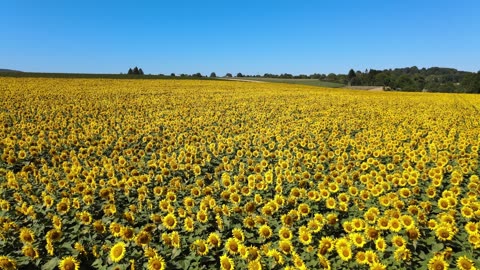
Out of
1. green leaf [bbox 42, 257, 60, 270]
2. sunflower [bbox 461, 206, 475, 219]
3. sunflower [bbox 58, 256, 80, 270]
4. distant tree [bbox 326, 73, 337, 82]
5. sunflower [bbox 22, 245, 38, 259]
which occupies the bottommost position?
green leaf [bbox 42, 257, 60, 270]

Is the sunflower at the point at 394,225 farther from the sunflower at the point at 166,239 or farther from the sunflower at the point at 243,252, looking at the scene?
the sunflower at the point at 166,239

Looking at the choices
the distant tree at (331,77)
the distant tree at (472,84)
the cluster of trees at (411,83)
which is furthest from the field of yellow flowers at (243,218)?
the distant tree at (331,77)

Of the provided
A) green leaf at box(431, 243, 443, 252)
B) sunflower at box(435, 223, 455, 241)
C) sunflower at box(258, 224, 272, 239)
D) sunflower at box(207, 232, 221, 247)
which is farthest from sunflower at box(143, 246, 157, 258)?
sunflower at box(435, 223, 455, 241)

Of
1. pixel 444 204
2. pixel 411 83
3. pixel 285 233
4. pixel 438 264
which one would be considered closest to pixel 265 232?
pixel 285 233

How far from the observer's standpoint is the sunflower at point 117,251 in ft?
13.6

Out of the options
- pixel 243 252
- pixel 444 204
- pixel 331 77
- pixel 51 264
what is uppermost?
pixel 331 77

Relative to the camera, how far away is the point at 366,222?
194 inches

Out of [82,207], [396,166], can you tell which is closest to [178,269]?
[82,207]

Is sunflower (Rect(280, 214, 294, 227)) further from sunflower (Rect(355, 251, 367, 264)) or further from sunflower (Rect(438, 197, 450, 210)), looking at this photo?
sunflower (Rect(438, 197, 450, 210))

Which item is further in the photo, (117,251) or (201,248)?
(201,248)

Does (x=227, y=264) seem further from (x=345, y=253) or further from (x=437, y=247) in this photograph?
(x=437, y=247)

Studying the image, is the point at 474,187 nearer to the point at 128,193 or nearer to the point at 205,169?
the point at 205,169

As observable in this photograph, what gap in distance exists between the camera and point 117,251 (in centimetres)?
424

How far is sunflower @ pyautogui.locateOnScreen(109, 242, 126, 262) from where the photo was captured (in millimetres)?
4156
